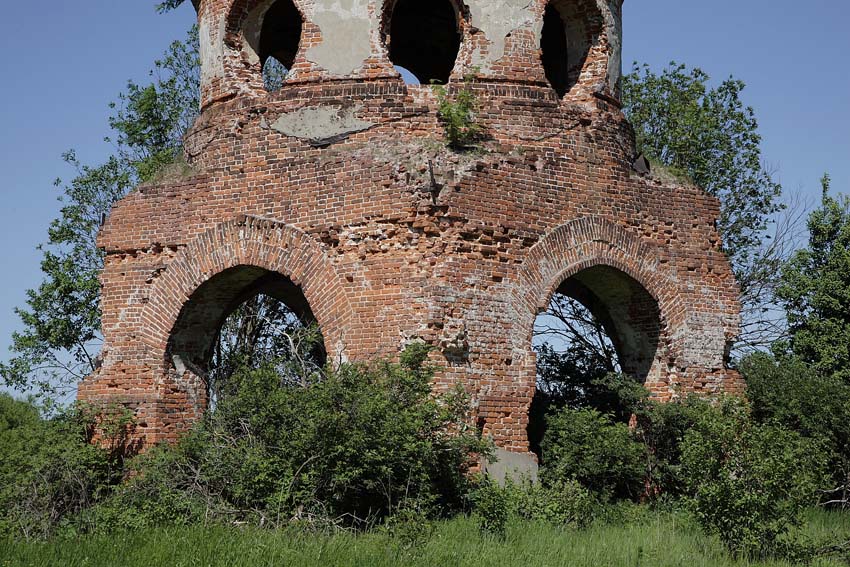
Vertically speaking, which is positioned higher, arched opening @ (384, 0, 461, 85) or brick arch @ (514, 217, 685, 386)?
arched opening @ (384, 0, 461, 85)

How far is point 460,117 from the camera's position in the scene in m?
11.0

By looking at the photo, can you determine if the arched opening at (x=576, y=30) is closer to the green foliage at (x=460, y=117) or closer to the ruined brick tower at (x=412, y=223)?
the ruined brick tower at (x=412, y=223)

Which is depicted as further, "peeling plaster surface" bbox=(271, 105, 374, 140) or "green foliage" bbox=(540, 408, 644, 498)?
"peeling plaster surface" bbox=(271, 105, 374, 140)

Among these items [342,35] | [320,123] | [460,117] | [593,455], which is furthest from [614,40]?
[593,455]

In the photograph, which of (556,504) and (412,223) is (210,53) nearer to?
(412,223)

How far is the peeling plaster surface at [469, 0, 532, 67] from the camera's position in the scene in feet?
38.5

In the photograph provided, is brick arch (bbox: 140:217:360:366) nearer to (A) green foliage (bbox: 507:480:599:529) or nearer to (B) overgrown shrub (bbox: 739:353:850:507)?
(A) green foliage (bbox: 507:480:599:529)

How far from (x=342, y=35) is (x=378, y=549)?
601 centimetres

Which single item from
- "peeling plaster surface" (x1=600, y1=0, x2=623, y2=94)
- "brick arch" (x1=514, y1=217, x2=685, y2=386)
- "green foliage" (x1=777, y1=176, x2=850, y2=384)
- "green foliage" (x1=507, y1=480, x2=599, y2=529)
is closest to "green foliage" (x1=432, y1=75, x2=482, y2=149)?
"brick arch" (x1=514, y1=217, x2=685, y2=386)

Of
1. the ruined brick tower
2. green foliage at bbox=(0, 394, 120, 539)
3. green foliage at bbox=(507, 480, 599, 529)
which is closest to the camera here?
green foliage at bbox=(507, 480, 599, 529)

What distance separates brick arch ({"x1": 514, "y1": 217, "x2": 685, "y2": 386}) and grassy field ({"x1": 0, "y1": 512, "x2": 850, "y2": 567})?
2.46 metres

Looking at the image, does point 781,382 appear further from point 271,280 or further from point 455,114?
point 271,280

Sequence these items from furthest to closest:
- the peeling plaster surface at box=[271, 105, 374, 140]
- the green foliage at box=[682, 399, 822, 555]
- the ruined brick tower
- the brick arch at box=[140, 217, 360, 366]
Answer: the peeling plaster surface at box=[271, 105, 374, 140]
the brick arch at box=[140, 217, 360, 366]
the ruined brick tower
the green foliage at box=[682, 399, 822, 555]

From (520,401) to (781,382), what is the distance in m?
3.90
